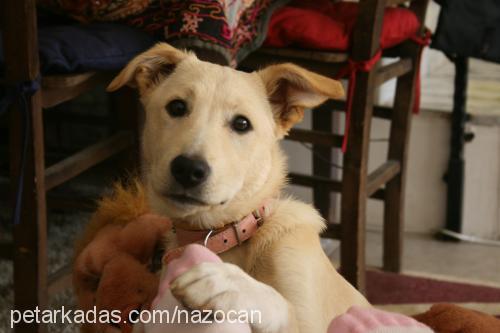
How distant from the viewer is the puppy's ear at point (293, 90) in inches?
52.5

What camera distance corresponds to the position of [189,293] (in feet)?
A: 3.05

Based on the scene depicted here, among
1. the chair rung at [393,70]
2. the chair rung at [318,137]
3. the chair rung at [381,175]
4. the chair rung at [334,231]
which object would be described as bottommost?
the chair rung at [334,231]

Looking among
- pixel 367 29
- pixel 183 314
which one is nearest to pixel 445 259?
pixel 367 29

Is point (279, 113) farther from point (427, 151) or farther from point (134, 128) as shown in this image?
point (427, 151)

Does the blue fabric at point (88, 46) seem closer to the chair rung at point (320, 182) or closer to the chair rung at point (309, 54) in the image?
the chair rung at point (309, 54)

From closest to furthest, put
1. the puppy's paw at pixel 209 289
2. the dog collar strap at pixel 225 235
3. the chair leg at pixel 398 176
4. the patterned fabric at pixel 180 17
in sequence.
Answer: the puppy's paw at pixel 209 289 < the dog collar strap at pixel 225 235 < the patterned fabric at pixel 180 17 < the chair leg at pixel 398 176

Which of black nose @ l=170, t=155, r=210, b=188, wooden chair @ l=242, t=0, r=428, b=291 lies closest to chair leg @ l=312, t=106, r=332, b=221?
wooden chair @ l=242, t=0, r=428, b=291

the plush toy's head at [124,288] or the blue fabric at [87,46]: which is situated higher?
the blue fabric at [87,46]

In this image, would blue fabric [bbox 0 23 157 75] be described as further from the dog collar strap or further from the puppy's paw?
the puppy's paw

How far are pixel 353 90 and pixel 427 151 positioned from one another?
0.93 meters

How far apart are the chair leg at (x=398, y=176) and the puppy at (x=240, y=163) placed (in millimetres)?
1044

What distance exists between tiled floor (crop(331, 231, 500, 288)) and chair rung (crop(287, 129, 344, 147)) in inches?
21.6

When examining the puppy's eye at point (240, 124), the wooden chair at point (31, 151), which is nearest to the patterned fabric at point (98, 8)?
the wooden chair at point (31, 151)

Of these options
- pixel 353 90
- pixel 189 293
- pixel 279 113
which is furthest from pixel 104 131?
pixel 189 293
